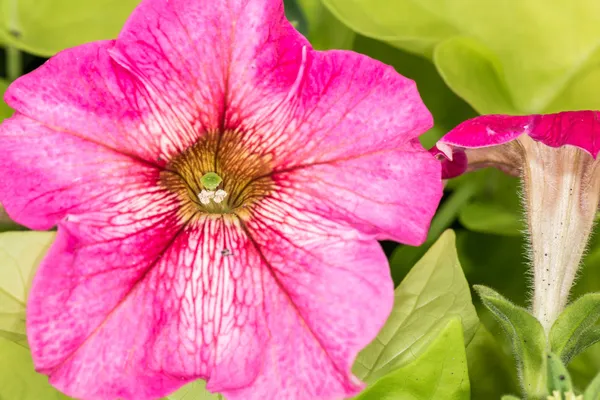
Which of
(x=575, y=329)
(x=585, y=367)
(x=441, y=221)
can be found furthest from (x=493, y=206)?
(x=575, y=329)


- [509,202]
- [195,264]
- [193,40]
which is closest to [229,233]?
[195,264]

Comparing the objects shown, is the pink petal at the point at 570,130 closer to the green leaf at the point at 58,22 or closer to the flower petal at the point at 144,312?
the flower petal at the point at 144,312

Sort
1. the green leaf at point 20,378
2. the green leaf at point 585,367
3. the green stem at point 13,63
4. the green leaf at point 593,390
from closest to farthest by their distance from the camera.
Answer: the green leaf at point 593,390, the green leaf at point 20,378, the green leaf at point 585,367, the green stem at point 13,63

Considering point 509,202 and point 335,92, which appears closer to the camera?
point 335,92

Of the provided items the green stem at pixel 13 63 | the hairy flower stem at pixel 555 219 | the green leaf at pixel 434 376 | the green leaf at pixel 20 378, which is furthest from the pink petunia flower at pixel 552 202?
the green stem at pixel 13 63

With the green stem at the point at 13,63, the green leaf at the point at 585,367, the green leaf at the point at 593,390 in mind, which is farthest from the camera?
the green stem at the point at 13,63

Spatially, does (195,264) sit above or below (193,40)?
below

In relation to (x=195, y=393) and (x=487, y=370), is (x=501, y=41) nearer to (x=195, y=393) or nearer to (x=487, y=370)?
(x=487, y=370)

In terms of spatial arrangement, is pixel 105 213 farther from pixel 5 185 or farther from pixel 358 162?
pixel 358 162
